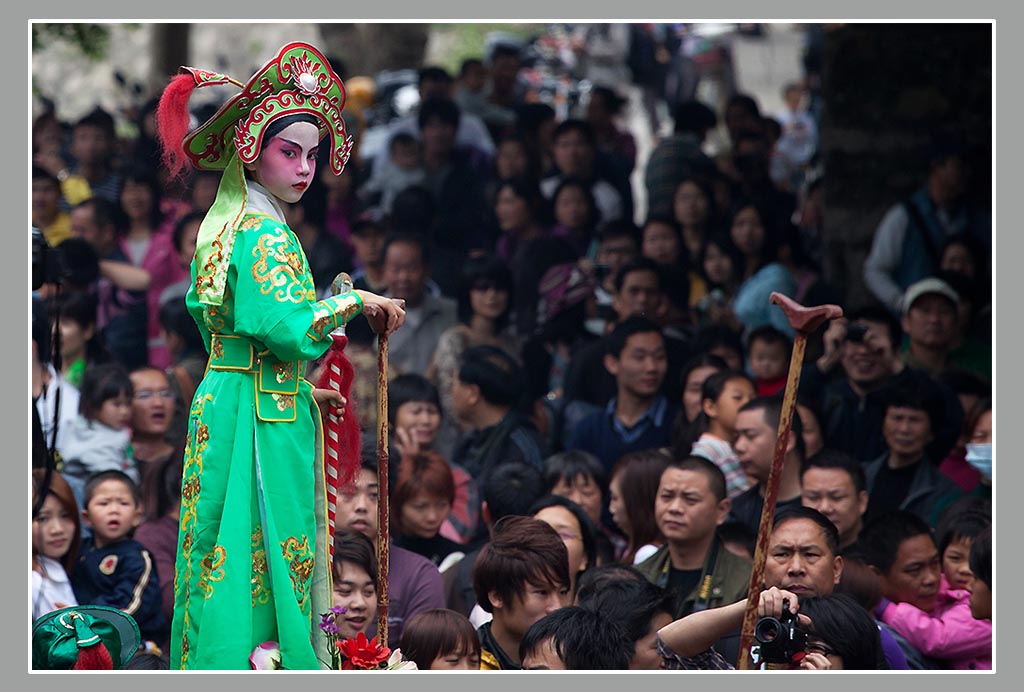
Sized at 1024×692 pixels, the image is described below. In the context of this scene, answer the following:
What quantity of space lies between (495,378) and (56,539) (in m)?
2.44

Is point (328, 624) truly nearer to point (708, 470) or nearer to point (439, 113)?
point (708, 470)

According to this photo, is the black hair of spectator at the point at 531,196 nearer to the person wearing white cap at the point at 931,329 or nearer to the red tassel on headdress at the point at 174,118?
the person wearing white cap at the point at 931,329

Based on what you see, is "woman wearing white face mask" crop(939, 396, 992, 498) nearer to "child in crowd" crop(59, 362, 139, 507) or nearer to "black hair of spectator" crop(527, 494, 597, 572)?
"black hair of spectator" crop(527, 494, 597, 572)

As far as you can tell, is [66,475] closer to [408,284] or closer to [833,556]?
[408,284]

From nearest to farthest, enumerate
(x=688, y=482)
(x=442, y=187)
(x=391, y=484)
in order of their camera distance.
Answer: (x=688, y=482), (x=391, y=484), (x=442, y=187)

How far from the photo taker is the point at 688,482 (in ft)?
21.2

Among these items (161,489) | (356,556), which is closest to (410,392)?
(161,489)

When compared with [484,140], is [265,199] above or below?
below

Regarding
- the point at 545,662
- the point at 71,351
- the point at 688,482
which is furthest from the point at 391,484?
the point at 71,351

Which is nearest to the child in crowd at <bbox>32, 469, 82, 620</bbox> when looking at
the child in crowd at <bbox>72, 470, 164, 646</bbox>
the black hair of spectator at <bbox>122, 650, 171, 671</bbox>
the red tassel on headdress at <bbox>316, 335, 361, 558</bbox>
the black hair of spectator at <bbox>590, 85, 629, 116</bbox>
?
the child in crowd at <bbox>72, 470, 164, 646</bbox>

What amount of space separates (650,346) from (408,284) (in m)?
1.79

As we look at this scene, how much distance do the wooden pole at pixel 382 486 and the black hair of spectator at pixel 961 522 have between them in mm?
2642

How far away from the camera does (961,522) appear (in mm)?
6578

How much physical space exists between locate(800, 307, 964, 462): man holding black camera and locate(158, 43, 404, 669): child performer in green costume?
357 cm
